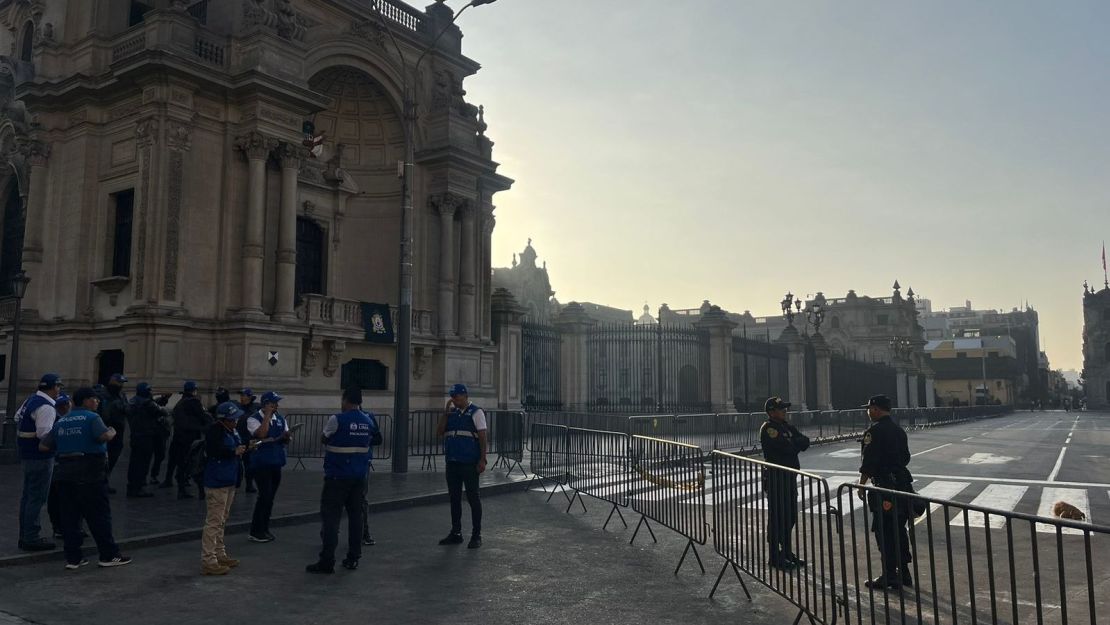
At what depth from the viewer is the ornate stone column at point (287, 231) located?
21.0m

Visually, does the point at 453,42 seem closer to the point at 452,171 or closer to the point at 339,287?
the point at 452,171

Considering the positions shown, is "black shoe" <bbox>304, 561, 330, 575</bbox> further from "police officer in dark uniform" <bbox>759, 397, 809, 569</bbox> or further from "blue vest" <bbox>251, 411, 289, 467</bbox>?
"police officer in dark uniform" <bbox>759, 397, 809, 569</bbox>

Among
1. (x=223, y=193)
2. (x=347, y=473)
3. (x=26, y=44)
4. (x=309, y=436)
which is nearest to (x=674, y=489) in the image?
(x=347, y=473)

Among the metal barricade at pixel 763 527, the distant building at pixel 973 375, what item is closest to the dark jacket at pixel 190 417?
the metal barricade at pixel 763 527

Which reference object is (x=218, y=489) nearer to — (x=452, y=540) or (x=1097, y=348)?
(x=452, y=540)

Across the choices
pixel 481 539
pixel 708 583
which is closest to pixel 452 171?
pixel 481 539

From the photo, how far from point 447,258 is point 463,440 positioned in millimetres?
17442

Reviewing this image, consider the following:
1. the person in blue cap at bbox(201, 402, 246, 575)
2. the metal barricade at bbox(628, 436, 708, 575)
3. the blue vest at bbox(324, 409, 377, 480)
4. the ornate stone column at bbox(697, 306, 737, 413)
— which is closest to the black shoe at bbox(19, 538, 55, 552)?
the person in blue cap at bbox(201, 402, 246, 575)

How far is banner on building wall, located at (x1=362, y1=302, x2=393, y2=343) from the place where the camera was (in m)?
23.4

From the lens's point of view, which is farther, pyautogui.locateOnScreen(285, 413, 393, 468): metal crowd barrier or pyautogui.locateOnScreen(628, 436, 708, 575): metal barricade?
pyautogui.locateOnScreen(285, 413, 393, 468): metal crowd barrier

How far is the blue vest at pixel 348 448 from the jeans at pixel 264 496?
59.9 inches

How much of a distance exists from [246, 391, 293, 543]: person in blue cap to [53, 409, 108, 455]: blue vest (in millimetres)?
1689

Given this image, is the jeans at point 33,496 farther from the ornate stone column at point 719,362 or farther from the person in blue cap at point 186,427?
the ornate stone column at point 719,362

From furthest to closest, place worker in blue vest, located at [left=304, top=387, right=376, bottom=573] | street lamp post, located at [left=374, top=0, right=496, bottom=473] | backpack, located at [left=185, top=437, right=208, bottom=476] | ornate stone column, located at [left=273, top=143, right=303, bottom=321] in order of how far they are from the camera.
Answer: ornate stone column, located at [left=273, top=143, right=303, bottom=321] < street lamp post, located at [left=374, top=0, right=496, bottom=473] < backpack, located at [left=185, top=437, right=208, bottom=476] < worker in blue vest, located at [left=304, top=387, right=376, bottom=573]
